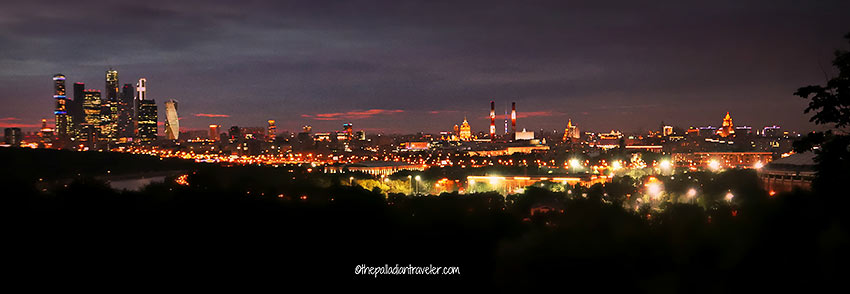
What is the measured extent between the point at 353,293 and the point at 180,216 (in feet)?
20.2

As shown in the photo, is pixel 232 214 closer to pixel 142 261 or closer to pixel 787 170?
pixel 142 261

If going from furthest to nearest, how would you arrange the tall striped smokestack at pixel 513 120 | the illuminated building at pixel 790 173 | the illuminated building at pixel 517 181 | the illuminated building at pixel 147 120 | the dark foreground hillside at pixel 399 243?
the illuminated building at pixel 147 120 → the tall striped smokestack at pixel 513 120 → the illuminated building at pixel 517 181 → the illuminated building at pixel 790 173 → the dark foreground hillside at pixel 399 243

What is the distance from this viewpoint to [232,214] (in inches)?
683

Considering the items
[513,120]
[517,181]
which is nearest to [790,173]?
[517,181]

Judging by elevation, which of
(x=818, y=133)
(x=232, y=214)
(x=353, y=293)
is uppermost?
(x=818, y=133)

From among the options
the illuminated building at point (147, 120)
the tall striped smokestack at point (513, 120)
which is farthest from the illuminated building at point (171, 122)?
the tall striped smokestack at point (513, 120)

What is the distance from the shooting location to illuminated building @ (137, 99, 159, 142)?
192375mm

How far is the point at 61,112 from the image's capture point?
6368 inches

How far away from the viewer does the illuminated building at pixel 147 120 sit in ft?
631

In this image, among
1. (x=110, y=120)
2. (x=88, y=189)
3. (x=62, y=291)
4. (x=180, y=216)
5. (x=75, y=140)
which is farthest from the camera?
(x=110, y=120)

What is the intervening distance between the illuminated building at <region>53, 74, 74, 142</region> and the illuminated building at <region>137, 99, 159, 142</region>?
19892mm

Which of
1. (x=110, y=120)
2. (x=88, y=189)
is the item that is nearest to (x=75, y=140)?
(x=110, y=120)

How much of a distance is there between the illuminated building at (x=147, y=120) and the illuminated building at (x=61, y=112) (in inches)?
783

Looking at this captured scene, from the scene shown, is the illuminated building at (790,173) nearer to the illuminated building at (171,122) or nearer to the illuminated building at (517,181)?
the illuminated building at (517,181)
